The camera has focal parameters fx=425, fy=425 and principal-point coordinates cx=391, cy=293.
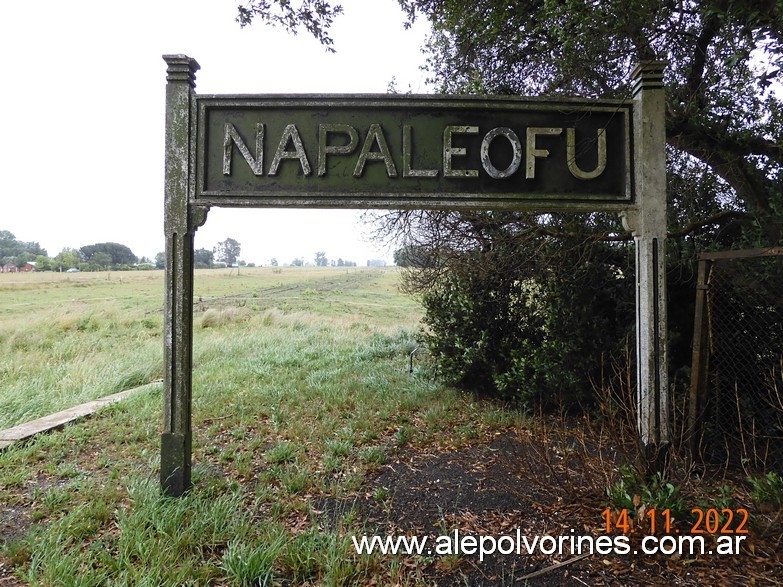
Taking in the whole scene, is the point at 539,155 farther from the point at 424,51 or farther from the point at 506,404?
the point at 424,51

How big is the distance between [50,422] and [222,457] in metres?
2.84

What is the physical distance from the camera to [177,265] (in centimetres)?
351

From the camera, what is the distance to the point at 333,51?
18.8ft

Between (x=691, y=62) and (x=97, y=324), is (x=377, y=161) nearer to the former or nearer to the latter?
(x=691, y=62)

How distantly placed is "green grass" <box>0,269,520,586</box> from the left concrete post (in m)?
0.36

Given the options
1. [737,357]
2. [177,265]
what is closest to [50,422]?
[177,265]

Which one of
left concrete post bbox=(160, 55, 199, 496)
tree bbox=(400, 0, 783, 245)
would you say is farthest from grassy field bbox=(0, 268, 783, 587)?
tree bbox=(400, 0, 783, 245)

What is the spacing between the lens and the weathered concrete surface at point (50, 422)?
4909 mm

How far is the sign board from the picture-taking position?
3.61 m

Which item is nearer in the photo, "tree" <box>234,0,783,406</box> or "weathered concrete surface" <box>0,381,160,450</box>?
"tree" <box>234,0,783,406</box>

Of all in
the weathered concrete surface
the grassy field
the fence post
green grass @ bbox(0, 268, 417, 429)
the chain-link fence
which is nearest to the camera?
the grassy field

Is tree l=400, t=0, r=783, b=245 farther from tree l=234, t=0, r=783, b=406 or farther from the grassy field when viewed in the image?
the grassy field

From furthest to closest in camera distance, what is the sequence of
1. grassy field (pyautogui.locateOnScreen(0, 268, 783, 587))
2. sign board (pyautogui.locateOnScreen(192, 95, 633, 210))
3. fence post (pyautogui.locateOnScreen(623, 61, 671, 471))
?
sign board (pyautogui.locateOnScreen(192, 95, 633, 210))
fence post (pyautogui.locateOnScreen(623, 61, 671, 471))
grassy field (pyautogui.locateOnScreen(0, 268, 783, 587))

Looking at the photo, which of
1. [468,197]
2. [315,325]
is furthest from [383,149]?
[315,325]
